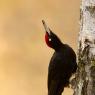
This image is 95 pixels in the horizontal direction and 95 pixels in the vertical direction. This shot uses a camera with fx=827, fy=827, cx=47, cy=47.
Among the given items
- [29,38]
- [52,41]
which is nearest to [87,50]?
[52,41]

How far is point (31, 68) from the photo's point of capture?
41.6 feet

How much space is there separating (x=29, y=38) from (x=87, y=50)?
6815mm

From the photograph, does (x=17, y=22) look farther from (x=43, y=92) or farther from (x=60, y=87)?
(x=60, y=87)

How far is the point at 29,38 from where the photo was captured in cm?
1346

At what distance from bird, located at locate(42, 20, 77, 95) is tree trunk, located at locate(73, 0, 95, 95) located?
1.36 feet

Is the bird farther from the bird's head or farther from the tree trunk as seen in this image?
the tree trunk

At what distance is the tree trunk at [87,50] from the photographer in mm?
6613

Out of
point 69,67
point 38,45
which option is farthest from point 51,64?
point 38,45

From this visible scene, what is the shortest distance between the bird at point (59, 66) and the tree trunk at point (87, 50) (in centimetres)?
41

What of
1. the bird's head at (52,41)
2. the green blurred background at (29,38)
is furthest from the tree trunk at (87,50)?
the green blurred background at (29,38)

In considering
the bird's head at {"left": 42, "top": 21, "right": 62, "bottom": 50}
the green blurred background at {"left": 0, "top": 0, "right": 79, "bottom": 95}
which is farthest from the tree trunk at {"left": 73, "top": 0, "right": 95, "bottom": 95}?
the green blurred background at {"left": 0, "top": 0, "right": 79, "bottom": 95}

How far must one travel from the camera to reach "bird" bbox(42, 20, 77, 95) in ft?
23.6

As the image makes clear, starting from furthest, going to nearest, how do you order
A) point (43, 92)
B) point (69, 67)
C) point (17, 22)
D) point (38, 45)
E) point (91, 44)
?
point (17, 22)
point (38, 45)
point (43, 92)
point (69, 67)
point (91, 44)

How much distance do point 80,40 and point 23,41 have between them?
6.64m
